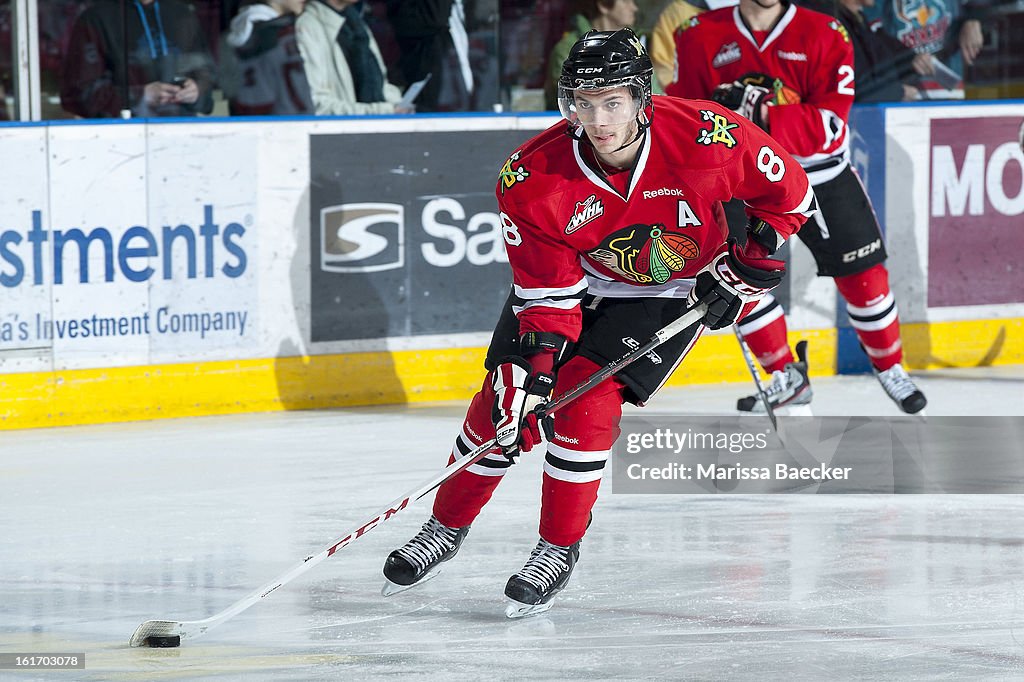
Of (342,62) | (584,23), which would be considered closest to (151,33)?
(342,62)

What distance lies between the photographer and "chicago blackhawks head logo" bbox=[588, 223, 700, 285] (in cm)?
316

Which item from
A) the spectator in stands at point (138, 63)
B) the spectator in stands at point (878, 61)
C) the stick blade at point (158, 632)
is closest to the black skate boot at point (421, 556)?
the stick blade at point (158, 632)

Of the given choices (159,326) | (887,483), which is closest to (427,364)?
(159,326)

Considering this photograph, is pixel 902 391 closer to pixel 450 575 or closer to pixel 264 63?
pixel 450 575

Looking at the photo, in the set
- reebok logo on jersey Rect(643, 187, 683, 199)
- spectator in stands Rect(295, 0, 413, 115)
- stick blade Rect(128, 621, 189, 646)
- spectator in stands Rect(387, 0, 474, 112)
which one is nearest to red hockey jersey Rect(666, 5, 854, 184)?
spectator in stands Rect(387, 0, 474, 112)

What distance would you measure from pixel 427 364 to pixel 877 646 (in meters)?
2.74

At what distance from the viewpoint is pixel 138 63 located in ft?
17.1

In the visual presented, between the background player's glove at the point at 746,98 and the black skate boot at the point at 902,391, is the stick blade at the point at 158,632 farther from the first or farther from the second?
the black skate boot at the point at 902,391

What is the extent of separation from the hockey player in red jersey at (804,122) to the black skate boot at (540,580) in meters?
1.64

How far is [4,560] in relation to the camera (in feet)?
11.7

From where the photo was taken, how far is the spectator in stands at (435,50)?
5.61 m

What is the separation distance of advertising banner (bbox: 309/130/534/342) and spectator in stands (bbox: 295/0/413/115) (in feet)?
0.72

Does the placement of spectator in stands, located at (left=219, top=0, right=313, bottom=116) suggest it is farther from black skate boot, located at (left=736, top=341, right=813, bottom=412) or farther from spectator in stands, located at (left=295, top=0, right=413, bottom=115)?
black skate boot, located at (left=736, top=341, right=813, bottom=412)

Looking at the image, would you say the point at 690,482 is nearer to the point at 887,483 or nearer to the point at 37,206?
the point at 887,483
